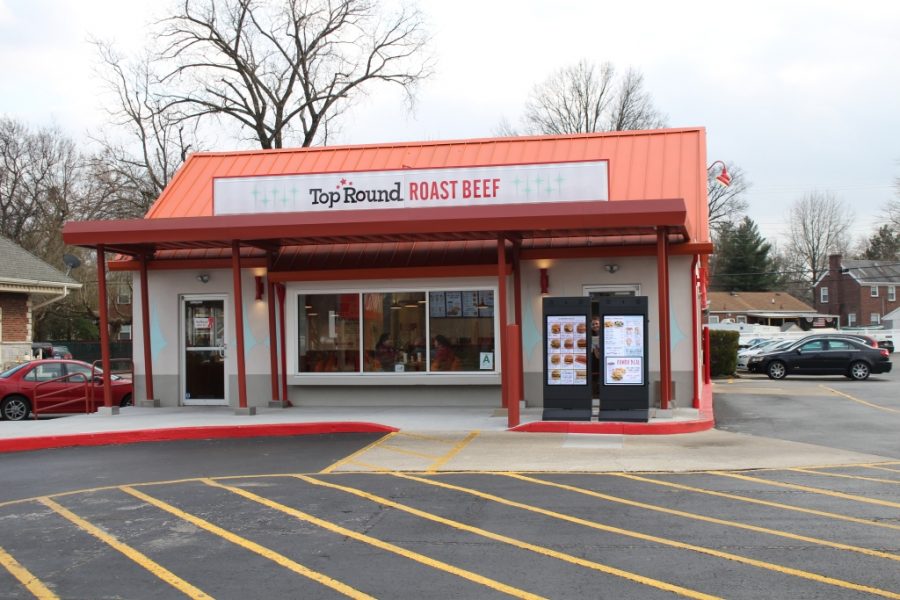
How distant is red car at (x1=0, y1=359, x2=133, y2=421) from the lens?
18.9 meters

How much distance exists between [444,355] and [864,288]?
6688 centimetres

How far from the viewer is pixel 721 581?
597cm

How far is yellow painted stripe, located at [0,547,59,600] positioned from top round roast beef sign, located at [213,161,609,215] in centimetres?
985

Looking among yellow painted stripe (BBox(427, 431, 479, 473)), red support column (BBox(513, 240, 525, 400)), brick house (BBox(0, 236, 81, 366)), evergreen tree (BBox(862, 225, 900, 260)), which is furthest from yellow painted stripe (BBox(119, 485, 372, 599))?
evergreen tree (BBox(862, 225, 900, 260))

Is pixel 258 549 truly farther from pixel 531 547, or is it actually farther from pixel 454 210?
pixel 454 210

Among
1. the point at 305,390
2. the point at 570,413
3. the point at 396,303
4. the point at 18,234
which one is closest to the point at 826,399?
the point at 570,413

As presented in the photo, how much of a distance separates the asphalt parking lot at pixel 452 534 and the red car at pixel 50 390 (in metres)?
8.83

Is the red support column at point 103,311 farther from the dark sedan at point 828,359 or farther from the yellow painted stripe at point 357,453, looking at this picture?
the dark sedan at point 828,359

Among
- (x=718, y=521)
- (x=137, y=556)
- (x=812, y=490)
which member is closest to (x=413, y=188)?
(x=812, y=490)

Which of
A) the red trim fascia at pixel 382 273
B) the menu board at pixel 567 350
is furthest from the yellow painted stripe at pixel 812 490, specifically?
the red trim fascia at pixel 382 273

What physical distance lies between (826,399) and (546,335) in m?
10.1

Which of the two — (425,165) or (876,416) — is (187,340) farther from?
(876,416)

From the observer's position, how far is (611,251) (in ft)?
52.3

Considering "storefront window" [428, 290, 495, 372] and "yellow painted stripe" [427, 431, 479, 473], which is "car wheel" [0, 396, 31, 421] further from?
"yellow painted stripe" [427, 431, 479, 473]
